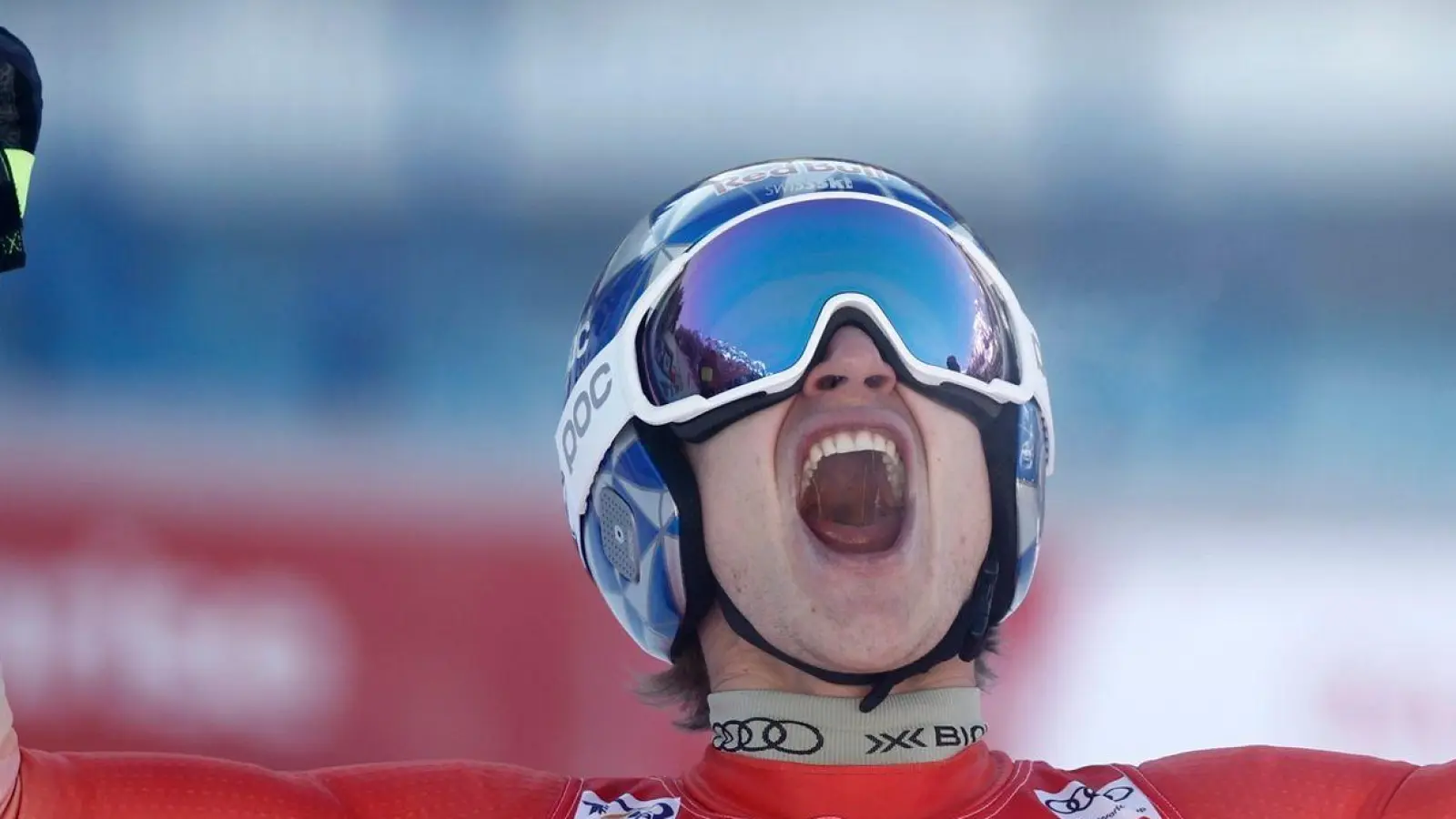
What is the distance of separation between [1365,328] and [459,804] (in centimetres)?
197

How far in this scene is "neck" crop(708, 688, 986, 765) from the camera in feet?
6.57

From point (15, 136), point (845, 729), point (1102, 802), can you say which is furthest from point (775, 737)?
point (15, 136)

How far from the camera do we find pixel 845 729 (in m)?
2.01

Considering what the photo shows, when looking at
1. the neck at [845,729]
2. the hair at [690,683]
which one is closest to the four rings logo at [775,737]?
the neck at [845,729]

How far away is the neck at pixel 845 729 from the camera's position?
200cm

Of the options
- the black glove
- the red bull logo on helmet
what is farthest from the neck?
the black glove

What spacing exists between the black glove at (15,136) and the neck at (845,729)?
38.9 inches

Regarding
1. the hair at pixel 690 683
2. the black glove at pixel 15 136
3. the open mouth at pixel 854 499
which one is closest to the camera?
the black glove at pixel 15 136

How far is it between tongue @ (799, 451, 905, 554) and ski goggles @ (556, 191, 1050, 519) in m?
0.19

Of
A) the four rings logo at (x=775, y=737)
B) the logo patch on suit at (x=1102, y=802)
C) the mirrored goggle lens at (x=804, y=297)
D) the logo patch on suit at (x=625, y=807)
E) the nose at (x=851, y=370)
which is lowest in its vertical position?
the logo patch on suit at (x=625, y=807)

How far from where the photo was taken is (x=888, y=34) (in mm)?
3146

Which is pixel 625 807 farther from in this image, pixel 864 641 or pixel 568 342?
pixel 568 342

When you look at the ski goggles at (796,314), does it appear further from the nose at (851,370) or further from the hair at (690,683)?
the hair at (690,683)

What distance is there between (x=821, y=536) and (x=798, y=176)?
0.48 m
